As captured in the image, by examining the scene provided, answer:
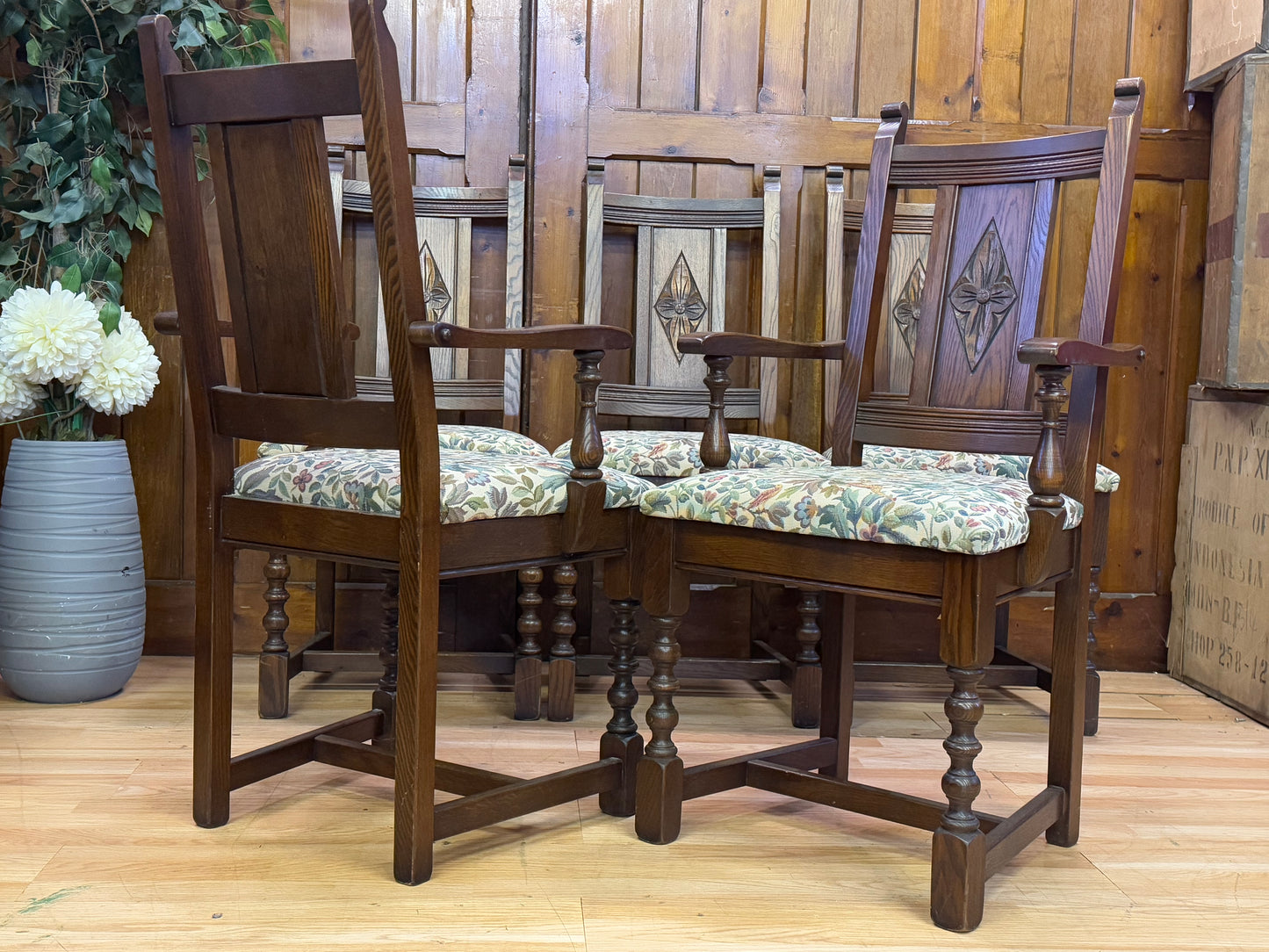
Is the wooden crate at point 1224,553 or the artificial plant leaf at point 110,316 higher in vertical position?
the artificial plant leaf at point 110,316

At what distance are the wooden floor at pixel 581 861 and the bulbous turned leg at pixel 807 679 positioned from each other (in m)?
0.13

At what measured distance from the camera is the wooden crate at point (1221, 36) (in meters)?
2.58

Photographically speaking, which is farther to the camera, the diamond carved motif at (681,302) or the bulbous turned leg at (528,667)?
the diamond carved motif at (681,302)

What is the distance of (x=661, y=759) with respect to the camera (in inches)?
67.3

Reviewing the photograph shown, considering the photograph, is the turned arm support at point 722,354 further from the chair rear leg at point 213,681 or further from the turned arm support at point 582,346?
the chair rear leg at point 213,681

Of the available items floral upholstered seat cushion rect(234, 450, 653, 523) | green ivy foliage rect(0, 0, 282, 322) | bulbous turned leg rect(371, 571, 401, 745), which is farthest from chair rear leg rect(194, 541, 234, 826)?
green ivy foliage rect(0, 0, 282, 322)

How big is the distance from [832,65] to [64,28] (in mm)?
1762

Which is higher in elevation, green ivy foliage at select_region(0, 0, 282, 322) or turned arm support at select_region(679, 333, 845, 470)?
green ivy foliage at select_region(0, 0, 282, 322)

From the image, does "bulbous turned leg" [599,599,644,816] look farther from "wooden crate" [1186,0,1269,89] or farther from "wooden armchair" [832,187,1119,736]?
"wooden crate" [1186,0,1269,89]

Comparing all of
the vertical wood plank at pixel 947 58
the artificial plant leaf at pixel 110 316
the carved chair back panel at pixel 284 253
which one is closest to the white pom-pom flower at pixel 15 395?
the artificial plant leaf at pixel 110 316

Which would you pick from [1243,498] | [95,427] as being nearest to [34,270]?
[95,427]

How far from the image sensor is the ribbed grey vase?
2383 mm

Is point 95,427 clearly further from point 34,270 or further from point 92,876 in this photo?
point 92,876

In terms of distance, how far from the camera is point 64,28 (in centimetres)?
250
